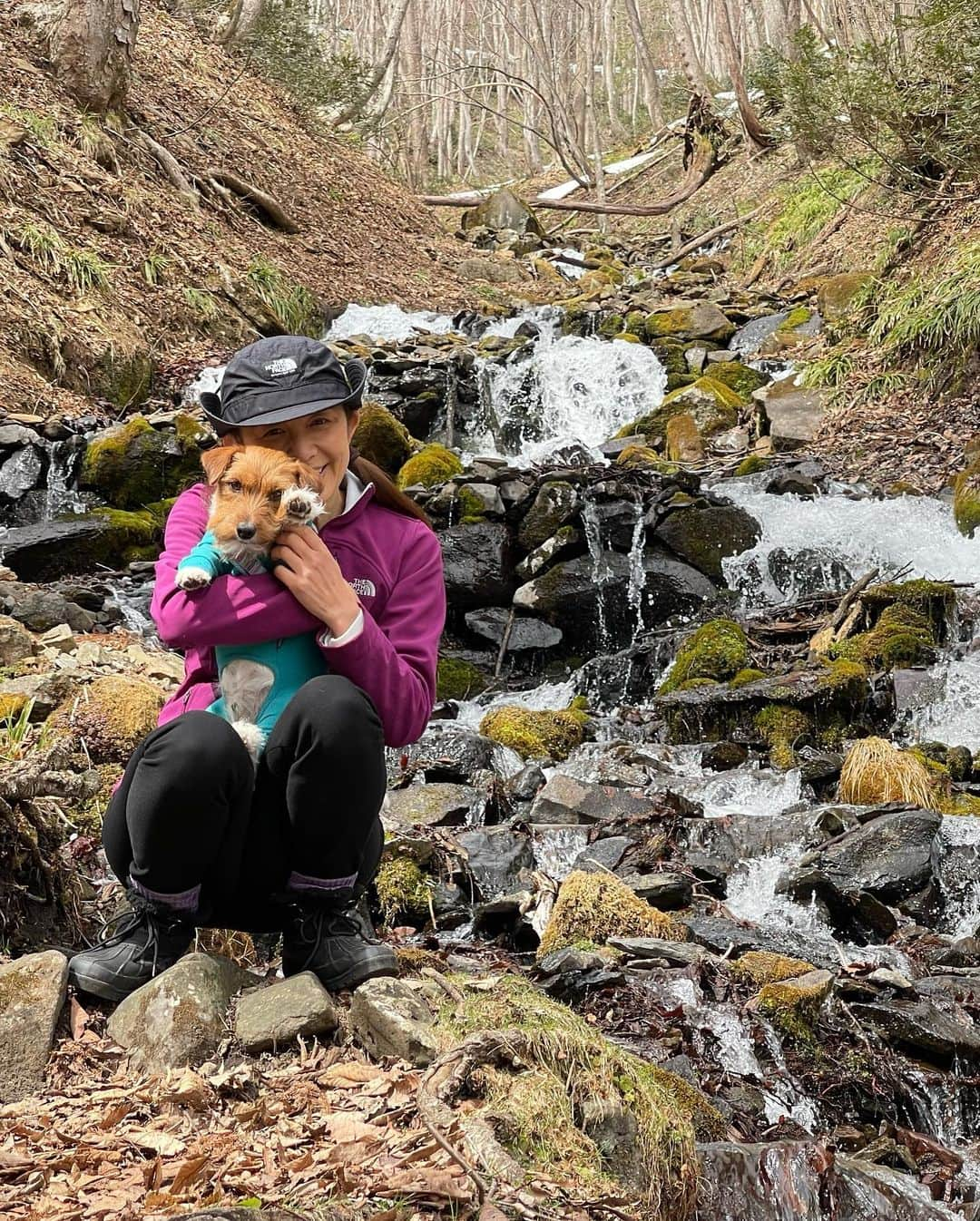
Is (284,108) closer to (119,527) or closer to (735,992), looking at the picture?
(119,527)

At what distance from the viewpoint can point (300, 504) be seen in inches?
97.0

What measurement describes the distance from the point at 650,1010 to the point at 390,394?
33.9ft

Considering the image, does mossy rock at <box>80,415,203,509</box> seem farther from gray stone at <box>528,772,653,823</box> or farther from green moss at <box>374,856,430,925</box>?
green moss at <box>374,856,430,925</box>

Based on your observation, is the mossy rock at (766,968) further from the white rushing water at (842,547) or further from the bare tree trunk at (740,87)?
the bare tree trunk at (740,87)

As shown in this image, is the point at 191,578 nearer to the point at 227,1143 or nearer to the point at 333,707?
the point at 333,707

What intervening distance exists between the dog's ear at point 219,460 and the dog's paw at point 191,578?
0.24m

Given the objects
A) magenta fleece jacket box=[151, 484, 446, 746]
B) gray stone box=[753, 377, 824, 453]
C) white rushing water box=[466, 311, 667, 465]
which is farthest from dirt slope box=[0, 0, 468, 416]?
magenta fleece jacket box=[151, 484, 446, 746]

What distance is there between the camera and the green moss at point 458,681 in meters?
9.09

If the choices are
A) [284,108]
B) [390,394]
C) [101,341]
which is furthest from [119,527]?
[284,108]

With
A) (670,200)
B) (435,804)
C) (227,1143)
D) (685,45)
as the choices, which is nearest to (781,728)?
(435,804)

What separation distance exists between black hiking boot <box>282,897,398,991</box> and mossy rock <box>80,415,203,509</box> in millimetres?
8082

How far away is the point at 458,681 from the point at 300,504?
22.1ft

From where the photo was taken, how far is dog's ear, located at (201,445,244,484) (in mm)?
2545

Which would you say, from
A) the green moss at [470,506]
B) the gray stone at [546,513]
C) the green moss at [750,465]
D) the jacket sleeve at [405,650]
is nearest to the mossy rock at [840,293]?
the green moss at [750,465]
